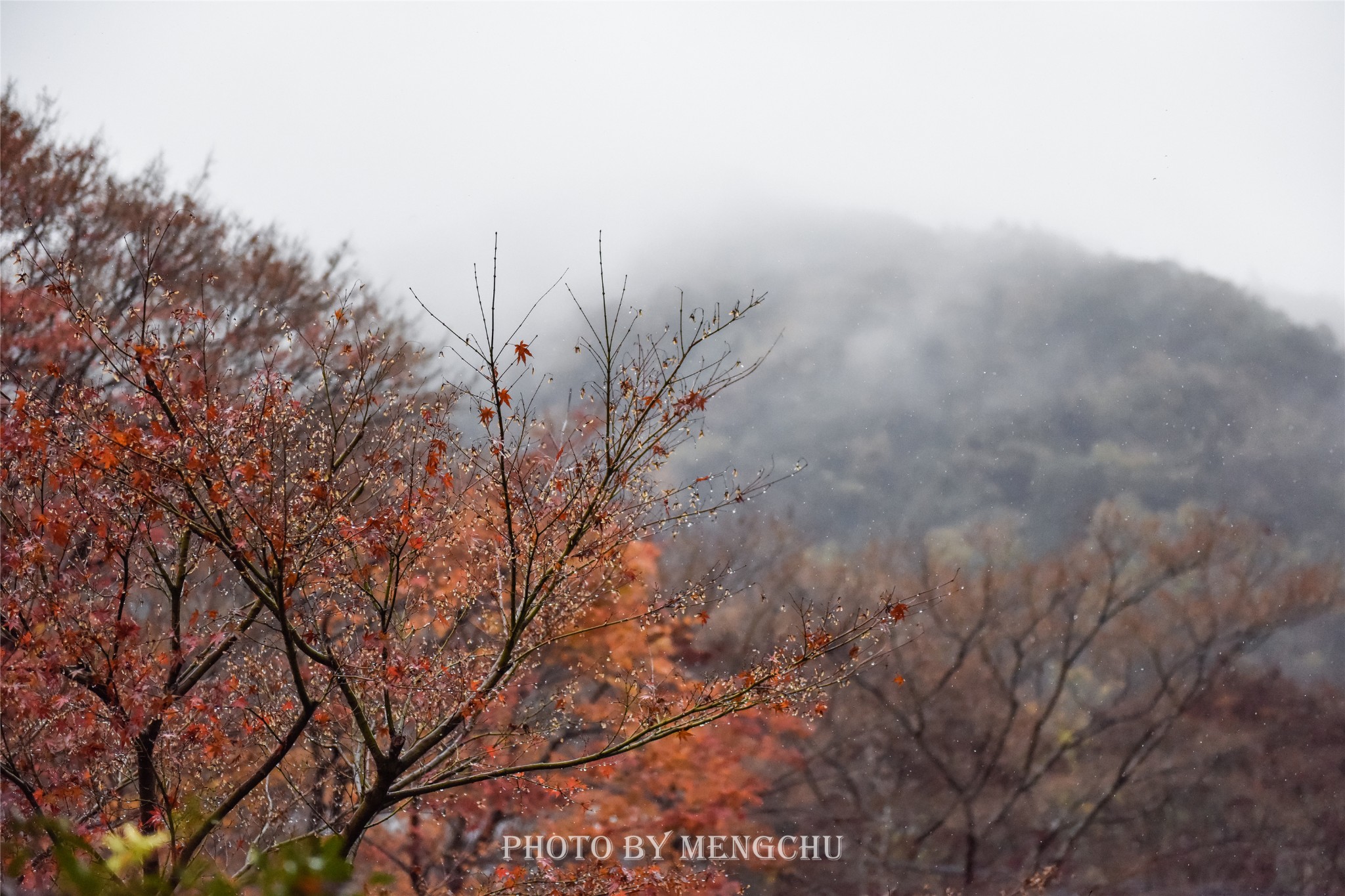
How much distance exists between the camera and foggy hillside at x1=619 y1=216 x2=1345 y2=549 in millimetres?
14953

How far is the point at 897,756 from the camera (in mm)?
11391

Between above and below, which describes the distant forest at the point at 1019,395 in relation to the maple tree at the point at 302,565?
above

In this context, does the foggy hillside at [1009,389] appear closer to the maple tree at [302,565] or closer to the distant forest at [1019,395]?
the distant forest at [1019,395]

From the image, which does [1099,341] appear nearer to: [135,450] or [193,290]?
[193,290]

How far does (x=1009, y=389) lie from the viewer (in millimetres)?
18078

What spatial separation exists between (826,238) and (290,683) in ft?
64.2

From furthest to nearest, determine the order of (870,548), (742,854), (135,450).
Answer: (870,548) < (742,854) < (135,450)

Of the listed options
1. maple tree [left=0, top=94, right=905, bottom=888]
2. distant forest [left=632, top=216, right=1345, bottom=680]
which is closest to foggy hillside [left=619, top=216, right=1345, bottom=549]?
distant forest [left=632, top=216, right=1345, bottom=680]

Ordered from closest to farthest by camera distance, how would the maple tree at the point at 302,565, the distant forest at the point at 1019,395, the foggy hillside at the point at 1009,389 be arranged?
the maple tree at the point at 302,565 < the distant forest at the point at 1019,395 < the foggy hillside at the point at 1009,389

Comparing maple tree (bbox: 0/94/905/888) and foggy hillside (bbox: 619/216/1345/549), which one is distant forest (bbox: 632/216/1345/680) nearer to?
foggy hillside (bbox: 619/216/1345/549)

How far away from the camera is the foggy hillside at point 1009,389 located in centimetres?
1495

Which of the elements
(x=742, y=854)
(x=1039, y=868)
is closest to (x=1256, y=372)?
(x=1039, y=868)

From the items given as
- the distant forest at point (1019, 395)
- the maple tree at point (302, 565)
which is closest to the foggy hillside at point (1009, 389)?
the distant forest at point (1019, 395)

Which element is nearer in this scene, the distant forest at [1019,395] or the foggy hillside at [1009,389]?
the distant forest at [1019,395]
